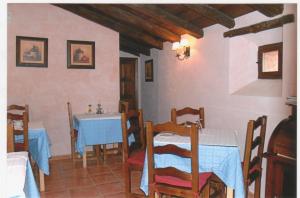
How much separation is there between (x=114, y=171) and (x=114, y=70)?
1.97 m

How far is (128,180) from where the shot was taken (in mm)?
2703

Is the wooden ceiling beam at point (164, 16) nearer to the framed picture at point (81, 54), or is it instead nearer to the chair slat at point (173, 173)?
the framed picture at point (81, 54)

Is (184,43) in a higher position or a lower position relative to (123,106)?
higher

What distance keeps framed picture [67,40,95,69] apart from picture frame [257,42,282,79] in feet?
9.42

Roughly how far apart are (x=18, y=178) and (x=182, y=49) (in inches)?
148

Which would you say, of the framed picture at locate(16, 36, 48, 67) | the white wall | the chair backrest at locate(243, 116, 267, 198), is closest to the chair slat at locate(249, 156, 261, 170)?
the chair backrest at locate(243, 116, 267, 198)

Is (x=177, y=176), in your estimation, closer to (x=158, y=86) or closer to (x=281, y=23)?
(x=281, y=23)

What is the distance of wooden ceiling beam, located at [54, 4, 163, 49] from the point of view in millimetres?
4578

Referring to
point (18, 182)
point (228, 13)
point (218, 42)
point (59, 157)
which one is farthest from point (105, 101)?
point (18, 182)

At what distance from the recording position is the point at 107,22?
Answer: 15.8 feet

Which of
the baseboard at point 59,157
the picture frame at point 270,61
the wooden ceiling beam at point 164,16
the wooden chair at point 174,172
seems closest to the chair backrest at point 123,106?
the baseboard at point 59,157

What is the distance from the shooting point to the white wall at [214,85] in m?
2.52

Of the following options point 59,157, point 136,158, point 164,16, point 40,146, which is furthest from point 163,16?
point 59,157

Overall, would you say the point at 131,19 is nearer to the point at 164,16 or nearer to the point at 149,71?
the point at 164,16
